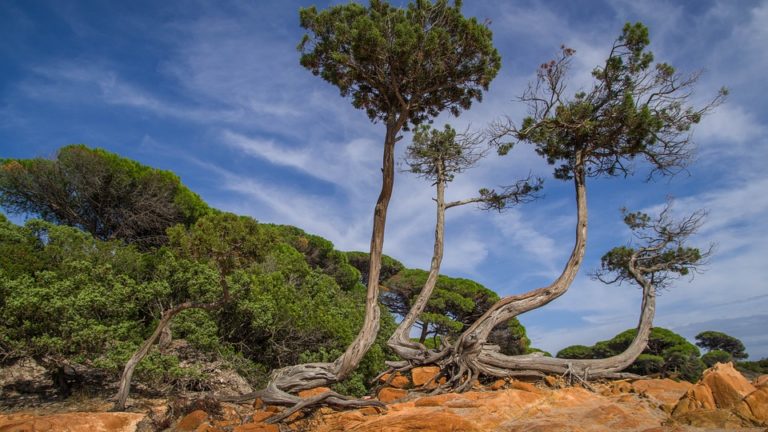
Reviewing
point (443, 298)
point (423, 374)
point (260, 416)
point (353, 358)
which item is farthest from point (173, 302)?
point (443, 298)

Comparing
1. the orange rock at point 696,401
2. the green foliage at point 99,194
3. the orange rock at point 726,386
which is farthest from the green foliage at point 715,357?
the green foliage at point 99,194

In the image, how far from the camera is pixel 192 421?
700 cm

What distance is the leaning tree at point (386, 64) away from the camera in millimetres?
9164

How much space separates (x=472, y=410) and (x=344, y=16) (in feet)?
26.8

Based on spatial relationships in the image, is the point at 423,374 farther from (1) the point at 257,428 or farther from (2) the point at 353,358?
(1) the point at 257,428

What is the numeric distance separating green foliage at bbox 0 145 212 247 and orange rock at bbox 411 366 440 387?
46.8 feet

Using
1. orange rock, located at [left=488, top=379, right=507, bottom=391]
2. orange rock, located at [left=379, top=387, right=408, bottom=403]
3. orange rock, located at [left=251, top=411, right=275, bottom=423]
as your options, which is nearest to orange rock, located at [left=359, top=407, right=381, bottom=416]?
orange rock, located at [left=379, top=387, right=408, bottom=403]

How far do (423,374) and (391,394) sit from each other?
44.3 inches

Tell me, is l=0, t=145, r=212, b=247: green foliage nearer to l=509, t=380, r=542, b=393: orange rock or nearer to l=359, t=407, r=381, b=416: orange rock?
l=359, t=407, r=381, b=416: orange rock

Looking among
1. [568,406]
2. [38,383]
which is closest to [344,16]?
[568,406]

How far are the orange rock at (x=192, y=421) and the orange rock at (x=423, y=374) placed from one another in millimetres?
4393

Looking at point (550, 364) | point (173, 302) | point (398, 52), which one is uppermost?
point (398, 52)

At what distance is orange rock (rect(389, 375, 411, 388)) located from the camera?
399 inches

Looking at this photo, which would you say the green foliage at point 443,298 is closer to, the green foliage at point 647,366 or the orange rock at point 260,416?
the green foliage at point 647,366
